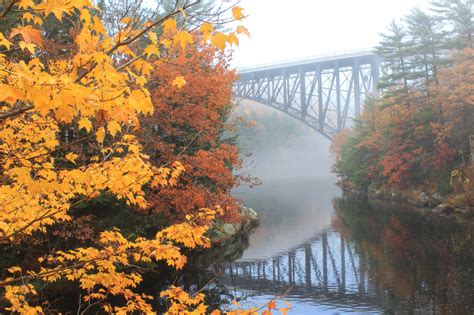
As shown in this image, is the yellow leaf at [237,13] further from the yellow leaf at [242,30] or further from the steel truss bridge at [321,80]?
Answer: the steel truss bridge at [321,80]

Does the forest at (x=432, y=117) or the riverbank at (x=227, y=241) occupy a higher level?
the forest at (x=432, y=117)

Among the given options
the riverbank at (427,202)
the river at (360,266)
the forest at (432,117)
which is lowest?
the riverbank at (427,202)

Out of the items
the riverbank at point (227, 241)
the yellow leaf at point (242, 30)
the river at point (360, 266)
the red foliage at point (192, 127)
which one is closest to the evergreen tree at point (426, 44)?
the river at point (360, 266)

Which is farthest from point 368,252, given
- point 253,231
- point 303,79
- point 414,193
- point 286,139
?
point 286,139

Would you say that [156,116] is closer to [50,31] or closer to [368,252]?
[50,31]

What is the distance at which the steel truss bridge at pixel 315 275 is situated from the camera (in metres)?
11.5

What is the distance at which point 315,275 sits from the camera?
1365 cm

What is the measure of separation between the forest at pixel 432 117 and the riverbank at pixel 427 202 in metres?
0.11

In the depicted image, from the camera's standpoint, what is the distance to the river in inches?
427

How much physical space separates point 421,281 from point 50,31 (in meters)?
14.3

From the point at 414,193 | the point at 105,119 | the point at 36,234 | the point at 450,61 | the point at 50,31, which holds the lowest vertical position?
the point at 414,193

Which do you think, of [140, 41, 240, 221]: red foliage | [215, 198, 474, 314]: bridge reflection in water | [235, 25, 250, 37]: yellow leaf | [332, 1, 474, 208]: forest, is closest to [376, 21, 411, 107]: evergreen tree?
[332, 1, 474, 208]: forest

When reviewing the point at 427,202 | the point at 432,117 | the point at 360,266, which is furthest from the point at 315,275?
the point at 432,117

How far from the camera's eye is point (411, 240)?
17.2 meters
